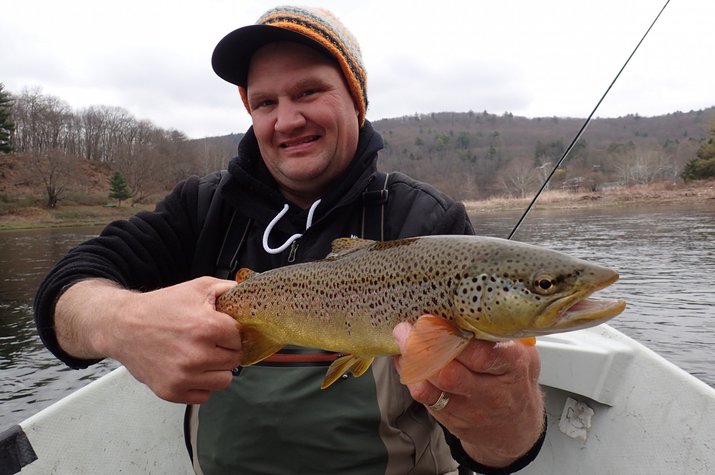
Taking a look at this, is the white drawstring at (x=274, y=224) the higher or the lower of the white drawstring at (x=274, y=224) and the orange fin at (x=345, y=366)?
the higher

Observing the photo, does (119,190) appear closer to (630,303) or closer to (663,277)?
(663,277)

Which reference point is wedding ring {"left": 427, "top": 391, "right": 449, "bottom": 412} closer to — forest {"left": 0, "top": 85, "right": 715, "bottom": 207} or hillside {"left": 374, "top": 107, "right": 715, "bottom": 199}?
hillside {"left": 374, "top": 107, "right": 715, "bottom": 199}

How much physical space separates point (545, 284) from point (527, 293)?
66 millimetres

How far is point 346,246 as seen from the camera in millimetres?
2227

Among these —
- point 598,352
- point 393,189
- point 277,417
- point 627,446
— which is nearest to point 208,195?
point 393,189

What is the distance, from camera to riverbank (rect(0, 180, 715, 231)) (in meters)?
44.3

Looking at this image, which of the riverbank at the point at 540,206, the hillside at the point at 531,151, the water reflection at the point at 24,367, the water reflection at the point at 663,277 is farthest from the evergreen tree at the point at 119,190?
the water reflection at the point at 663,277

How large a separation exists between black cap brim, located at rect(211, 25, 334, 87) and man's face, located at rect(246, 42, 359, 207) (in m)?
0.05

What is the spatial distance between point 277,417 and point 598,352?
2199 mm

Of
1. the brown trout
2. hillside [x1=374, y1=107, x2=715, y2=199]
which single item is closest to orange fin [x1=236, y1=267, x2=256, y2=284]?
the brown trout

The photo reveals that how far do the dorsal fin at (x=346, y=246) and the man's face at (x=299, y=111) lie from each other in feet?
2.50

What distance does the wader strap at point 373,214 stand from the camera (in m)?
2.84

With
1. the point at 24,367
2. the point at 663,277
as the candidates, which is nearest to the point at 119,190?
the point at 24,367

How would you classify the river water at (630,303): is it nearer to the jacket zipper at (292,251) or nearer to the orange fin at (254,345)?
the jacket zipper at (292,251)
